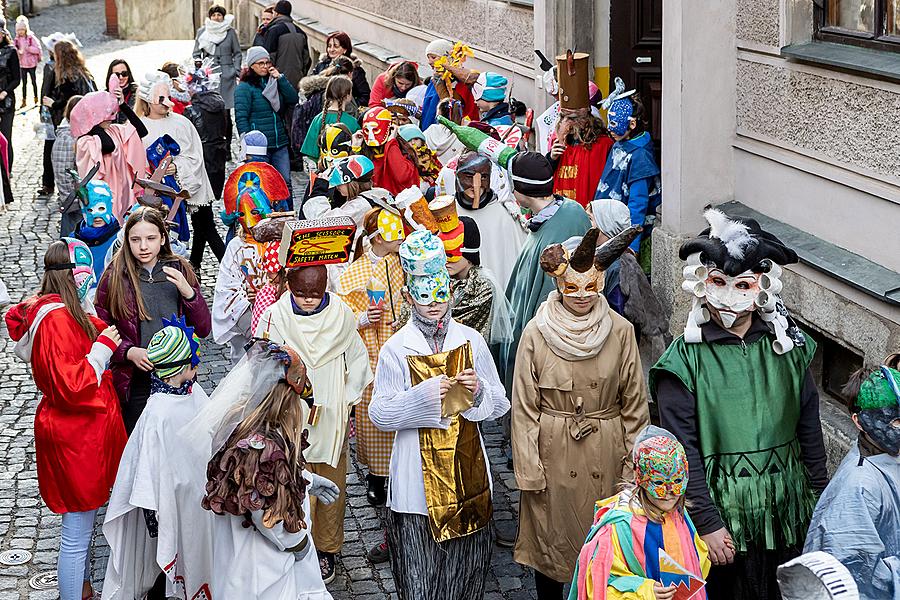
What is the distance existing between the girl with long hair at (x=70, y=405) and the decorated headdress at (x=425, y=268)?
1533mm

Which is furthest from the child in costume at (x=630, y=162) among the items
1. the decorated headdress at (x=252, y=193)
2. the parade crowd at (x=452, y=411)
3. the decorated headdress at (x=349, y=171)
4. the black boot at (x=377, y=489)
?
the black boot at (x=377, y=489)

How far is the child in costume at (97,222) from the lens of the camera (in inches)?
330

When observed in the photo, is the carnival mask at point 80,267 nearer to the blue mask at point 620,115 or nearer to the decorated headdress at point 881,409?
the decorated headdress at point 881,409

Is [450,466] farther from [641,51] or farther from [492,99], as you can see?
[641,51]

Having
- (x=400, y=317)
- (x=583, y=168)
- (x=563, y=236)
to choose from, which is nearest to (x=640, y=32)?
(x=583, y=168)

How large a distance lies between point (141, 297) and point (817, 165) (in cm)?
374

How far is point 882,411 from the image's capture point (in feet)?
14.4

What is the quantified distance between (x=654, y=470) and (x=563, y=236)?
109 inches

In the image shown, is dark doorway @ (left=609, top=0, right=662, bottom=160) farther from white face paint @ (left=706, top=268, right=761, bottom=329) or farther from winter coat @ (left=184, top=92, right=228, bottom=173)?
white face paint @ (left=706, top=268, right=761, bottom=329)

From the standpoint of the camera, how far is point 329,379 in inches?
249

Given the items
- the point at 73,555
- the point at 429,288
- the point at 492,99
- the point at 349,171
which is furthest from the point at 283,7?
the point at 429,288

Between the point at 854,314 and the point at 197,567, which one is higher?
the point at 854,314

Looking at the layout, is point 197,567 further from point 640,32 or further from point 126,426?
point 640,32

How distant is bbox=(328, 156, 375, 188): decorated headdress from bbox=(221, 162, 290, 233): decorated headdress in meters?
0.59
